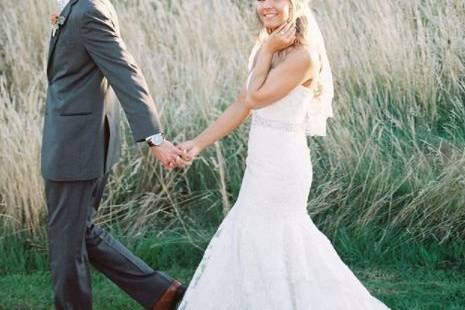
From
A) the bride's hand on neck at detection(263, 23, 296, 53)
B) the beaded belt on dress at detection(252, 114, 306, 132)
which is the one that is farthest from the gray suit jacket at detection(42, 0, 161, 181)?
the bride's hand on neck at detection(263, 23, 296, 53)

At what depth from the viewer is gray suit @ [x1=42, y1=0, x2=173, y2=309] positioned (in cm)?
360

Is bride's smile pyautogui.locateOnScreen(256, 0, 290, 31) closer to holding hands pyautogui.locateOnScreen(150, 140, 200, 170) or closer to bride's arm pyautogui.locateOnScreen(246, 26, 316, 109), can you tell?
bride's arm pyautogui.locateOnScreen(246, 26, 316, 109)

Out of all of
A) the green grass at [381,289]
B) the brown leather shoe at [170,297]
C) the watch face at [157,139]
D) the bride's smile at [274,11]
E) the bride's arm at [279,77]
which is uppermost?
the bride's smile at [274,11]

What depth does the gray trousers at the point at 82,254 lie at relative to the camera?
12.4ft

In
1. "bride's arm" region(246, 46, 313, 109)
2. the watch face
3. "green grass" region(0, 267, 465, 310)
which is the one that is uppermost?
"bride's arm" region(246, 46, 313, 109)

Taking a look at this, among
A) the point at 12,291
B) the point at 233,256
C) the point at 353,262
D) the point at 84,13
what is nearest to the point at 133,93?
the point at 84,13

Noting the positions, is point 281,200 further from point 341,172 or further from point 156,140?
point 341,172

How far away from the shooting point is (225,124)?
398 centimetres

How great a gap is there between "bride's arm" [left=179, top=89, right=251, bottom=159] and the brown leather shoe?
24.9 inches

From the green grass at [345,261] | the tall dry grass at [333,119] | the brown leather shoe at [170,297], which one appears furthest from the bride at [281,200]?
the tall dry grass at [333,119]

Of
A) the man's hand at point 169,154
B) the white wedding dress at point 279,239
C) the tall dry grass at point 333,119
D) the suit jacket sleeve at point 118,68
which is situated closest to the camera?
the suit jacket sleeve at point 118,68

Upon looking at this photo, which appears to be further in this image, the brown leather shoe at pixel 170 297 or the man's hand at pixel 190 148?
the brown leather shoe at pixel 170 297

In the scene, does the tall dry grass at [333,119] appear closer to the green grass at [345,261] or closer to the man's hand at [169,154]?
the green grass at [345,261]

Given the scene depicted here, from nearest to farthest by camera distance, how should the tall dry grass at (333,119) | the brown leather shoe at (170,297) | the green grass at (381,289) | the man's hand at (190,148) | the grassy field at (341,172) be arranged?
the man's hand at (190,148) < the brown leather shoe at (170,297) < the green grass at (381,289) < the grassy field at (341,172) < the tall dry grass at (333,119)
